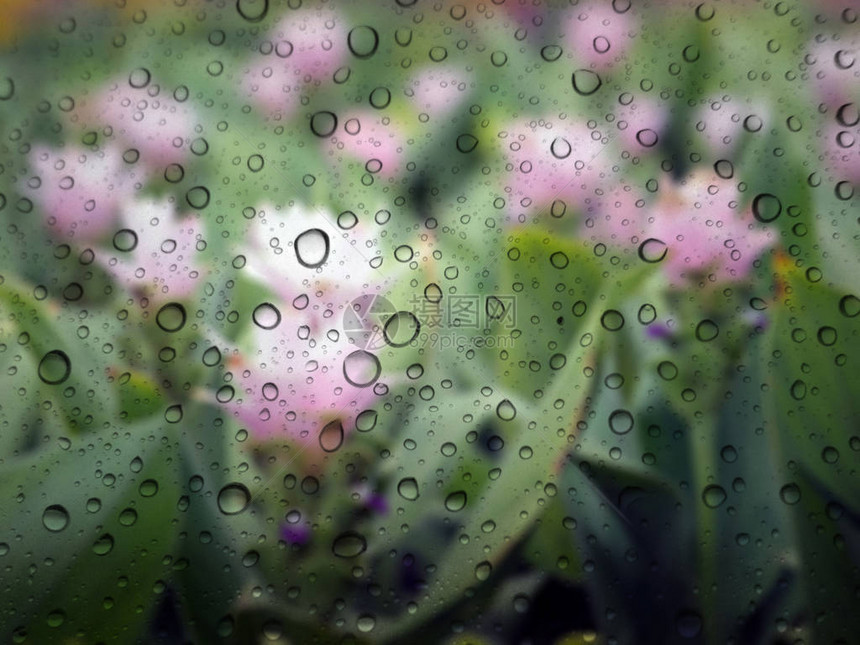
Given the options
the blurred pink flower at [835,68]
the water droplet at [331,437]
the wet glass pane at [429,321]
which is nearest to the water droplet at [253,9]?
the wet glass pane at [429,321]

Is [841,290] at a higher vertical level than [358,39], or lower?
lower

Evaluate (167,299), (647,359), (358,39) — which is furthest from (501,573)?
(358,39)

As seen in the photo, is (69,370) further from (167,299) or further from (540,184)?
(540,184)

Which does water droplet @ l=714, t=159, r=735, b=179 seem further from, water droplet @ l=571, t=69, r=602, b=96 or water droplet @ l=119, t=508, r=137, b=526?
water droplet @ l=119, t=508, r=137, b=526

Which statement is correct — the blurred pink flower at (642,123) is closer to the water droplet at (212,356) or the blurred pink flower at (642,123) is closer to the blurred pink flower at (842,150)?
the blurred pink flower at (842,150)

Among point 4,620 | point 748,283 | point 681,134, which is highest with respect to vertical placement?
point 681,134

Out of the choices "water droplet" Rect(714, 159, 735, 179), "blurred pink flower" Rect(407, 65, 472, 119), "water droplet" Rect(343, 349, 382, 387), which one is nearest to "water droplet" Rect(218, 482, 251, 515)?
"water droplet" Rect(343, 349, 382, 387)

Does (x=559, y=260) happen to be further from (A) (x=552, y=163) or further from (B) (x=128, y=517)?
(B) (x=128, y=517)
